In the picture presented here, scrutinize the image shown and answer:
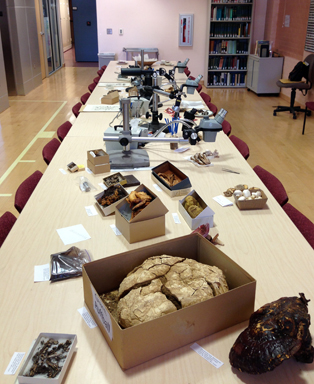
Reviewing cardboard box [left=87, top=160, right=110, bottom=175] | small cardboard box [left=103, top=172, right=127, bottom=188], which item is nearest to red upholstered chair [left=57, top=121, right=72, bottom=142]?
cardboard box [left=87, top=160, right=110, bottom=175]

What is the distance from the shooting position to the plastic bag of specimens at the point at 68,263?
1461mm

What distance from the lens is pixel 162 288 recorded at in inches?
46.9

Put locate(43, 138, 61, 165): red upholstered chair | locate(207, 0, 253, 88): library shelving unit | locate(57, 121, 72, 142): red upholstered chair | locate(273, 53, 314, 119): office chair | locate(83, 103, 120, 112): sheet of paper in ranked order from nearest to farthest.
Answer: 1. locate(43, 138, 61, 165): red upholstered chair
2. locate(57, 121, 72, 142): red upholstered chair
3. locate(83, 103, 120, 112): sheet of paper
4. locate(273, 53, 314, 119): office chair
5. locate(207, 0, 253, 88): library shelving unit

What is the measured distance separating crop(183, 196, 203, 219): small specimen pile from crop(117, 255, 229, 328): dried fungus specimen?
522 mm

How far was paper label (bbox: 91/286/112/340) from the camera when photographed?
1.08 m

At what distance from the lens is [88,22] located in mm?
12961

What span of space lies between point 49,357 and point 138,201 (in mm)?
815

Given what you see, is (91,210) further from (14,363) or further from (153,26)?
(153,26)

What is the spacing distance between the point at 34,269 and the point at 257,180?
1.45 metres

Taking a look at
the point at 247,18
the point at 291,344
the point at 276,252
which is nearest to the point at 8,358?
the point at 291,344

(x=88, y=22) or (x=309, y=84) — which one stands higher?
(x=88, y=22)

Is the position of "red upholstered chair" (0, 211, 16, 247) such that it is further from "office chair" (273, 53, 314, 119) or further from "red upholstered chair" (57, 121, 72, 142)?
"office chair" (273, 53, 314, 119)

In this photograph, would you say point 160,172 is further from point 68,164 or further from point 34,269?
point 34,269

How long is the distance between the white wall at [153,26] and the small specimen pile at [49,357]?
9002 mm
